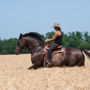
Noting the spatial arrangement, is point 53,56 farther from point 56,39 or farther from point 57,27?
point 57,27

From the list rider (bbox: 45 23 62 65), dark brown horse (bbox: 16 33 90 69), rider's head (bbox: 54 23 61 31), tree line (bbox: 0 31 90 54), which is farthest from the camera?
tree line (bbox: 0 31 90 54)

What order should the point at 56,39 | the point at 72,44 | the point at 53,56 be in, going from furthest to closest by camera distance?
1. the point at 72,44
2. the point at 53,56
3. the point at 56,39

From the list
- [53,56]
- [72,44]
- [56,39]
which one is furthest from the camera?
[72,44]

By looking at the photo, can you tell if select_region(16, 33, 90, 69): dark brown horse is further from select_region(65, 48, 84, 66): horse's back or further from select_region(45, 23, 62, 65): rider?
select_region(45, 23, 62, 65): rider

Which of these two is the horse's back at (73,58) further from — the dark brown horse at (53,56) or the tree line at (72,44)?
the tree line at (72,44)

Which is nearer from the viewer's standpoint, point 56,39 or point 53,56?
point 56,39

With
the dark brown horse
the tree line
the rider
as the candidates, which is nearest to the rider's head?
the rider

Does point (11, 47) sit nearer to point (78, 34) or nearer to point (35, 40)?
point (78, 34)

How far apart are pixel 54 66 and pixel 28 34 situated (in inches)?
79.9

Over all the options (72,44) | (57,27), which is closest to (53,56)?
(57,27)

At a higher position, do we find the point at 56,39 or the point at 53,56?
the point at 56,39

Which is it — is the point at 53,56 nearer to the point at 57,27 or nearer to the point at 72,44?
the point at 57,27

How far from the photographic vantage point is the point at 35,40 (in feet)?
50.6

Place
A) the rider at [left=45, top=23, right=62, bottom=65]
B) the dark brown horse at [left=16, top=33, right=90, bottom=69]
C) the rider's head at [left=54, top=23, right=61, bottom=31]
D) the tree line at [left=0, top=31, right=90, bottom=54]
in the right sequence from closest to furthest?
the rider at [left=45, top=23, right=62, bottom=65] < the rider's head at [left=54, top=23, right=61, bottom=31] < the dark brown horse at [left=16, top=33, right=90, bottom=69] < the tree line at [left=0, top=31, right=90, bottom=54]
